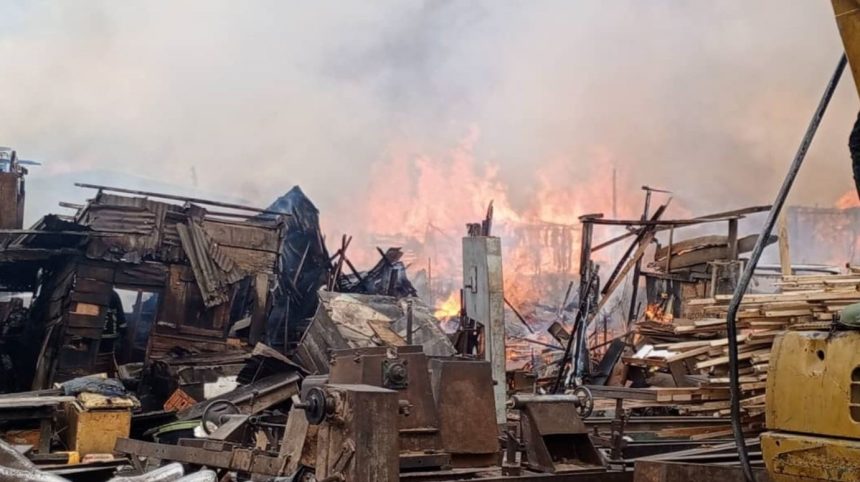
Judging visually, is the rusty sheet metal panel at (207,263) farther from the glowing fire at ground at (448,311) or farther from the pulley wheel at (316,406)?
the pulley wheel at (316,406)

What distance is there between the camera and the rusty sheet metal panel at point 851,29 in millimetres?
2938

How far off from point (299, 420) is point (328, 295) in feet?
30.8

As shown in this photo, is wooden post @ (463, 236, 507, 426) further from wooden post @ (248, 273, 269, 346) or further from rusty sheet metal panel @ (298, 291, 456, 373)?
wooden post @ (248, 273, 269, 346)

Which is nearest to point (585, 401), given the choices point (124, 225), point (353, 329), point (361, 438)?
point (361, 438)

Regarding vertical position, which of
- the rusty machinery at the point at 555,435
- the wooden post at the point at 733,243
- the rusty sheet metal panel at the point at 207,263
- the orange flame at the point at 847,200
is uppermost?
the orange flame at the point at 847,200

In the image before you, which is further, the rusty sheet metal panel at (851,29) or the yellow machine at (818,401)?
the yellow machine at (818,401)

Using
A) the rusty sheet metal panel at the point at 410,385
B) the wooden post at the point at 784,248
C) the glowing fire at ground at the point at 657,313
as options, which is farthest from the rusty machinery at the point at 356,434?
the glowing fire at ground at the point at 657,313

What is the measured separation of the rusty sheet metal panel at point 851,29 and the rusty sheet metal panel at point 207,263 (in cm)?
1524

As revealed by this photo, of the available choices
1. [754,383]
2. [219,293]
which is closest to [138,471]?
[754,383]

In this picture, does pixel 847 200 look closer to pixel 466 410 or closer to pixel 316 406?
pixel 466 410

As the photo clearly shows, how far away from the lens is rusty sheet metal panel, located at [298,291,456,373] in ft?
46.9

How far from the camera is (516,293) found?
1294 inches

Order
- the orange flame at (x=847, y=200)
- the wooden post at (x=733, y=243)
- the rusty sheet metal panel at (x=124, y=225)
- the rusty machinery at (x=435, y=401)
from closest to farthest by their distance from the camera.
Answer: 1. the rusty machinery at (x=435, y=401)
2. the rusty sheet metal panel at (x=124, y=225)
3. the wooden post at (x=733, y=243)
4. the orange flame at (x=847, y=200)

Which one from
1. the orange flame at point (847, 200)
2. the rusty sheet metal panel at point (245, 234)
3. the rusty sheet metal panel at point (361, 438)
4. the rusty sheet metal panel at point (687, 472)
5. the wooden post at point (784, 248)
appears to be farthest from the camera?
the orange flame at point (847, 200)
